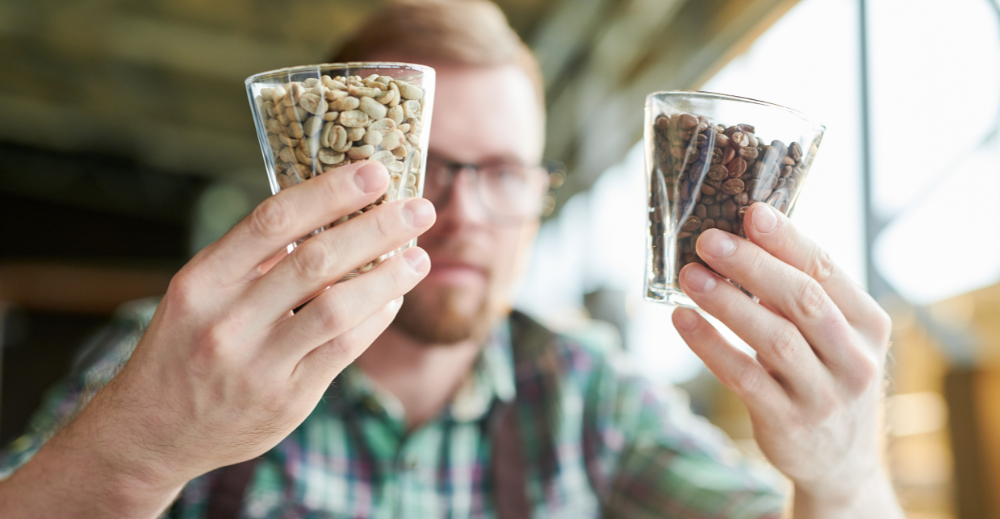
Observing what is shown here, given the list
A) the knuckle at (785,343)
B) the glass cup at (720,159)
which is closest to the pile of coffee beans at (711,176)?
the glass cup at (720,159)

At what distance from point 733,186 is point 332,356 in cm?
42

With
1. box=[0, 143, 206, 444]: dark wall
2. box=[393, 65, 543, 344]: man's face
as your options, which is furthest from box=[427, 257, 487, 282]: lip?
box=[0, 143, 206, 444]: dark wall

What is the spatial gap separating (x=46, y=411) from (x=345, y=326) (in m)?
1.20

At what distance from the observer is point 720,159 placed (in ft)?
2.19

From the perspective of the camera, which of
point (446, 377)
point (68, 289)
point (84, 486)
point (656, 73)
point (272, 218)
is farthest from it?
point (68, 289)

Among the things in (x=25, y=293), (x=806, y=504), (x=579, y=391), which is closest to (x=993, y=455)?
(x=579, y=391)

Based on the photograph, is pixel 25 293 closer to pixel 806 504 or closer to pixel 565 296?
pixel 565 296

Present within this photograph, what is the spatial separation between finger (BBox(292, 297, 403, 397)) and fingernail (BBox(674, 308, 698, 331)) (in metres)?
0.33

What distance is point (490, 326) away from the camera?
1634 millimetres

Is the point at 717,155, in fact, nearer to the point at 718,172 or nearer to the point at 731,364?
the point at 718,172

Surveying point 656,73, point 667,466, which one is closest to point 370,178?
point 667,466

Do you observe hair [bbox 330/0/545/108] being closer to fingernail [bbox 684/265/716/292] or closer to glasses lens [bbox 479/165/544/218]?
glasses lens [bbox 479/165/544/218]

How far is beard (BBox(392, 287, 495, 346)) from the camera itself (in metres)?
1.48

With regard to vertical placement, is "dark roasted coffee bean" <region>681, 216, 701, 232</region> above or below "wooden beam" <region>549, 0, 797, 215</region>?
above
